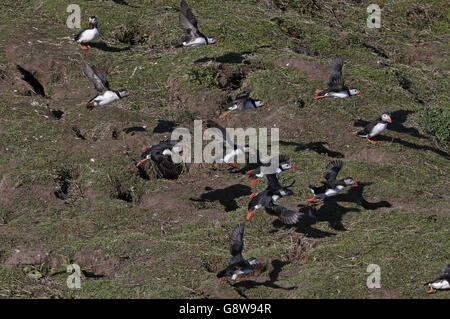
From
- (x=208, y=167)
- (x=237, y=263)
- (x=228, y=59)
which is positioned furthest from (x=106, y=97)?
(x=237, y=263)

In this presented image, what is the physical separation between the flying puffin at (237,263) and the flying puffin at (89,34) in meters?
8.92

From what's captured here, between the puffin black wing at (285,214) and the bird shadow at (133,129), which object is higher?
the bird shadow at (133,129)

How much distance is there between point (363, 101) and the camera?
16.3 meters

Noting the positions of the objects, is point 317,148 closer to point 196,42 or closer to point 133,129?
point 133,129

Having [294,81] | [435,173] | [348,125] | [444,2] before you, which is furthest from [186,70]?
[444,2]

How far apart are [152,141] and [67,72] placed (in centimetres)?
408

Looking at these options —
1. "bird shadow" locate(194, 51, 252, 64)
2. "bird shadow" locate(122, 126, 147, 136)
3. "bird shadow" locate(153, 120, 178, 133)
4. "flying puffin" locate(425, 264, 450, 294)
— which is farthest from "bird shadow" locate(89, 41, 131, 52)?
"flying puffin" locate(425, 264, 450, 294)

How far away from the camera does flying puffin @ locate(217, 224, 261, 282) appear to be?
10.2 metres

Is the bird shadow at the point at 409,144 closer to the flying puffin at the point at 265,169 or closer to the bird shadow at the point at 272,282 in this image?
the flying puffin at the point at 265,169

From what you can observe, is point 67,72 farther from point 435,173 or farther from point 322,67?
point 435,173

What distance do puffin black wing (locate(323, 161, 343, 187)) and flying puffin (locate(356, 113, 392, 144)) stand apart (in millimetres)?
1731

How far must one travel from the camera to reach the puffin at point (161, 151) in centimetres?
1322

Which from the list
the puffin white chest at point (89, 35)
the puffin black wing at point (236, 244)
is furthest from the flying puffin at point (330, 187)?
the puffin white chest at point (89, 35)

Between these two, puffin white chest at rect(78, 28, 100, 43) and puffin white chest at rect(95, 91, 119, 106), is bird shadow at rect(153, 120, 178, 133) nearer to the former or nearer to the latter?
puffin white chest at rect(95, 91, 119, 106)
